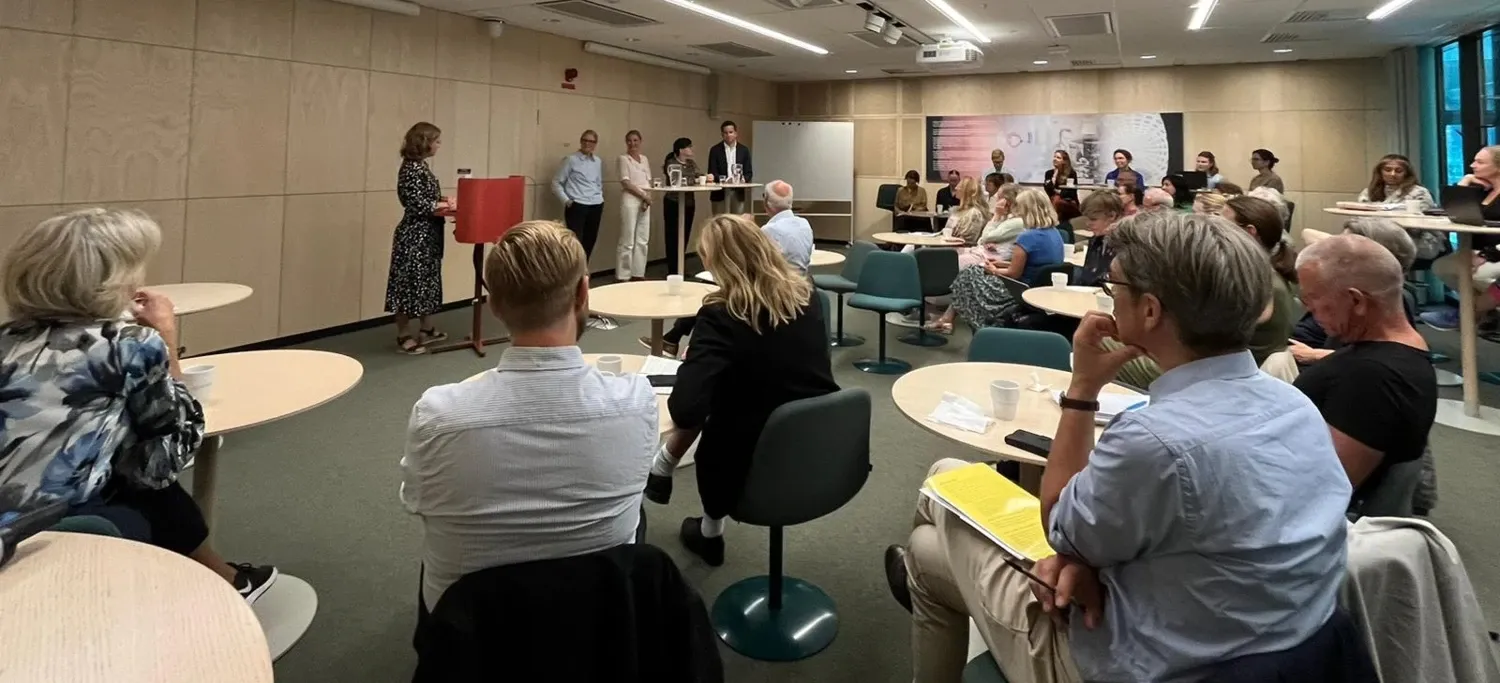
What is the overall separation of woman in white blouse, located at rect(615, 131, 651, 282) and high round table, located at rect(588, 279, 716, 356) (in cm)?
430

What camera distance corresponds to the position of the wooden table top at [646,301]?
335 centimetres

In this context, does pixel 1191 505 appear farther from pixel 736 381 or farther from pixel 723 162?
pixel 723 162

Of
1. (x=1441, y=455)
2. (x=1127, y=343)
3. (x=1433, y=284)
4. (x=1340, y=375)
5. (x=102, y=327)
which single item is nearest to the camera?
(x=1127, y=343)

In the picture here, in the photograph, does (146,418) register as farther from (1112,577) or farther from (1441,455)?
(1441,455)

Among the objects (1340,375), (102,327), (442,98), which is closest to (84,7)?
(442,98)

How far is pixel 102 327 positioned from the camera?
1621 millimetres

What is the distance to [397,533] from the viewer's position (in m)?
2.92

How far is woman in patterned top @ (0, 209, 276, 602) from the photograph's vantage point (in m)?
1.54

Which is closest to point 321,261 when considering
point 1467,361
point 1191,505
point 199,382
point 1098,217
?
point 199,382

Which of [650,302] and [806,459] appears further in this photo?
[650,302]

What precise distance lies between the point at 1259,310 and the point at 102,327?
2.17 metres

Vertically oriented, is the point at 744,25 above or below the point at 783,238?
above

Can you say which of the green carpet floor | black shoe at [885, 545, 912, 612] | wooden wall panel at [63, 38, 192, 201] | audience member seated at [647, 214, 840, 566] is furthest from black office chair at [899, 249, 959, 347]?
wooden wall panel at [63, 38, 192, 201]

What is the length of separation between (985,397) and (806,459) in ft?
1.96
